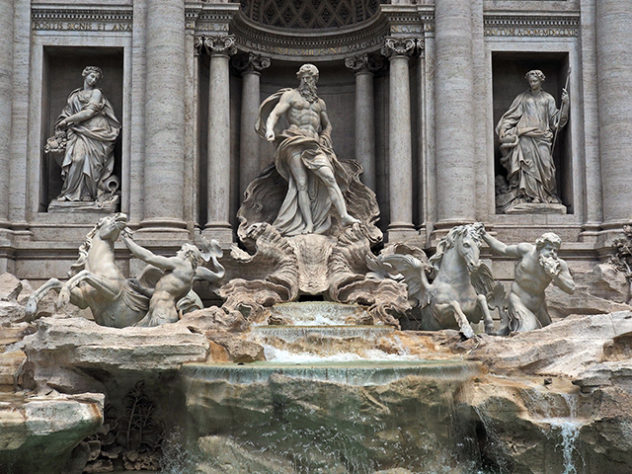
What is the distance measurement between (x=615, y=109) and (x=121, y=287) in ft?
34.0

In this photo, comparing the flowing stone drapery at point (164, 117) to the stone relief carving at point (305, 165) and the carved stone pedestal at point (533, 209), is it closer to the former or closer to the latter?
the stone relief carving at point (305, 165)

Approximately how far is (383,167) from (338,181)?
2.07 metres

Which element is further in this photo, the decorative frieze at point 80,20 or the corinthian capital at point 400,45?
the corinthian capital at point 400,45

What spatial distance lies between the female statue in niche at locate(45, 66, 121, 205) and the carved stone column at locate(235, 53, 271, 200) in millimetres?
2741

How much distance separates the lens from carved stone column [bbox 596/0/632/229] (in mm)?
16000

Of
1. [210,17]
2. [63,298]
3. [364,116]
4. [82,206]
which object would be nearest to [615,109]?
[364,116]

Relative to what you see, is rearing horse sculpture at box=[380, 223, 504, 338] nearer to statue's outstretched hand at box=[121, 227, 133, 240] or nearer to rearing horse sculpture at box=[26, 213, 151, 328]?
rearing horse sculpture at box=[26, 213, 151, 328]

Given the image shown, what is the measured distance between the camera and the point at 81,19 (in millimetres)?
16438

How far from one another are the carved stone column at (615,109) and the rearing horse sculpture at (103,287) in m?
9.40

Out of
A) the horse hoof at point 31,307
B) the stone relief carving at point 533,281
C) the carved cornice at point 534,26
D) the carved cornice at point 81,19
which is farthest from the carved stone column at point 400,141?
the horse hoof at point 31,307

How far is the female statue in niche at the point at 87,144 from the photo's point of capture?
16.1 meters

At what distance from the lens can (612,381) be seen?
922cm

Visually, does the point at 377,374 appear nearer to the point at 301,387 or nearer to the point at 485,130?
the point at 301,387

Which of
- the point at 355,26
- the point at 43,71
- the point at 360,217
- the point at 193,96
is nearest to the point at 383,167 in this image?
the point at 360,217
